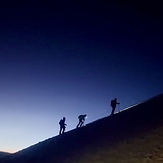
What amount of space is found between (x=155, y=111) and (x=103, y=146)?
172 inches

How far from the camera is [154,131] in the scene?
376 inches

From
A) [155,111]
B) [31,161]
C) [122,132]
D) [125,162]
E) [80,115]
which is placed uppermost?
[80,115]

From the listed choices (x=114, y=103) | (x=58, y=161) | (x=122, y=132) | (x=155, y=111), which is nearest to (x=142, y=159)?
(x=122, y=132)

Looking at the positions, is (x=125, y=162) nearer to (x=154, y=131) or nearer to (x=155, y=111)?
(x=154, y=131)

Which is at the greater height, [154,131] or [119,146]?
[154,131]

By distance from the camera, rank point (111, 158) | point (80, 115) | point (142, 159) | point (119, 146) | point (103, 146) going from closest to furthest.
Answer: point (142, 159), point (111, 158), point (119, 146), point (103, 146), point (80, 115)

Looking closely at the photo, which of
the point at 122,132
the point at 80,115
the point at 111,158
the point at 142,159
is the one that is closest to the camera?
the point at 142,159

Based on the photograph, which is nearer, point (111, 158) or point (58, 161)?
point (111, 158)

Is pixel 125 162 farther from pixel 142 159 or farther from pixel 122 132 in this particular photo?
pixel 122 132

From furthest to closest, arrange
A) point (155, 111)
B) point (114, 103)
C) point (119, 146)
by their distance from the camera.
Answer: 1. point (114, 103)
2. point (155, 111)
3. point (119, 146)

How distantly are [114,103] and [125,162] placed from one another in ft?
38.0

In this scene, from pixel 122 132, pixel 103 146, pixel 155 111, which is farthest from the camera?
pixel 155 111

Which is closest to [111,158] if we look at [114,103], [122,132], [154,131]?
[154,131]

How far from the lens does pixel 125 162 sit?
294 inches
